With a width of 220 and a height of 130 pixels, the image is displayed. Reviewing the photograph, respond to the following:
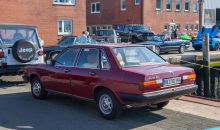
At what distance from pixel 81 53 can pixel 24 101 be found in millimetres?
2284

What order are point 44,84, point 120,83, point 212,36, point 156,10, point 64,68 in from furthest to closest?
point 156,10, point 212,36, point 44,84, point 64,68, point 120,83

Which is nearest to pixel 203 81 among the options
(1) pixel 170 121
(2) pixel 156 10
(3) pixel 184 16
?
(1) pixel 170 121

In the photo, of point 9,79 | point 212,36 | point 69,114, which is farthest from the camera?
point 212,36

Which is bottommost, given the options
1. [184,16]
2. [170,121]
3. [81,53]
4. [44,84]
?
[170,121]

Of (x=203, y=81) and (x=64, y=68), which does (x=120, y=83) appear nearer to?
(x=64, y=68)

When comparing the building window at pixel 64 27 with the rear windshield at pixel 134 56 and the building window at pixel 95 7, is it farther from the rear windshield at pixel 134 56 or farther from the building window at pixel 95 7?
the rear windshield at pixel 134 56

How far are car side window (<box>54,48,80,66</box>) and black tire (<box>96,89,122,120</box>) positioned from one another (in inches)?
52.5

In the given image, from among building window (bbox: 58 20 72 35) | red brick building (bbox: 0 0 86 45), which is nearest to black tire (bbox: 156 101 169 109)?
red brick building (bbox: 0 0 86 45)

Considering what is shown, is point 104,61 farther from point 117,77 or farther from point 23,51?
point 23,51

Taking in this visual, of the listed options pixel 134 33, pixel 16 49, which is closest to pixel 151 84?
pixel 16 49

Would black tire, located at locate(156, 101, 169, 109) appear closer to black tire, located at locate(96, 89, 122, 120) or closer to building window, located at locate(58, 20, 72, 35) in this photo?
black tire, located at locate(96, 89, 122, 120)

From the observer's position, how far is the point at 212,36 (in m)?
25.7

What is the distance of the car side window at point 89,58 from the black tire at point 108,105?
0.65 meters

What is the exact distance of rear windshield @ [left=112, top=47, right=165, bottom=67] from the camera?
7059 mm
